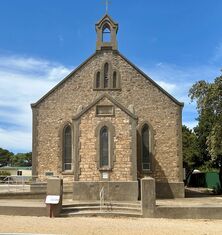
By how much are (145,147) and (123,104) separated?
3495 millimetres

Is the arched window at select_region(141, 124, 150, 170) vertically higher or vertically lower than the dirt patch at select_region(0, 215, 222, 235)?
higher

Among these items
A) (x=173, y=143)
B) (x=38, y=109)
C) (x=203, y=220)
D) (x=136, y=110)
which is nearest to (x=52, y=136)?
(x=38, y=109)

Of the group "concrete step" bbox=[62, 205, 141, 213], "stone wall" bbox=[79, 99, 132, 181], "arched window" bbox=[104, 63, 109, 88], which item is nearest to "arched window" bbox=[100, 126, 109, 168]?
"stone wall" bbox=[79, 99, 132, 181]

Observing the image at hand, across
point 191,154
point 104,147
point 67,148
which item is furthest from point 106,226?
point 191,154

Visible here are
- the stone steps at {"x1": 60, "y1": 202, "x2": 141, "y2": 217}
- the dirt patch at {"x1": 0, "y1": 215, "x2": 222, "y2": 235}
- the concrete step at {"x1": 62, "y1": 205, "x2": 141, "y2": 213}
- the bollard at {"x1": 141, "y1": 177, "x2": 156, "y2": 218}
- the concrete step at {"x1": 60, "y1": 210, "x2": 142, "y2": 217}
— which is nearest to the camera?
the dirt patch at {"x1": 0, "y1": 215, "x2": 222, "y2": 235}

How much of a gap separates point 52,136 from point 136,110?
6.39 m

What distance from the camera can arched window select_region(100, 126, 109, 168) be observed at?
917 inches

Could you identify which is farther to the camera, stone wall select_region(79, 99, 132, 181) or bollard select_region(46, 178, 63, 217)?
stone wall select_region(79, 99, 132, 181)

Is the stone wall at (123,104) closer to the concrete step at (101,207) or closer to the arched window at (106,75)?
the arched window at (106,75)

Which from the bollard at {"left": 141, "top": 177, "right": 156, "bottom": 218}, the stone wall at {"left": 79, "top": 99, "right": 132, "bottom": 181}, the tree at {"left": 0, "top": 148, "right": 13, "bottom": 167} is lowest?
the bollard at {"left": 141, "top": 177, "right": 156, "bottom": 218}

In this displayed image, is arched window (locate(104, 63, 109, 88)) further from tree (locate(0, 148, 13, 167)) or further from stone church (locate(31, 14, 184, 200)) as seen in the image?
tree (locate(0, 148, 13, 167))

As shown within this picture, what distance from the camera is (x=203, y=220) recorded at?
53.9 ft

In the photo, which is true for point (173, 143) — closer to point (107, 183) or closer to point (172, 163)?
point (172, 163)

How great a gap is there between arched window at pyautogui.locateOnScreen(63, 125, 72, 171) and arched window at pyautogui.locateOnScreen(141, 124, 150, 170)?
17.1 feet
